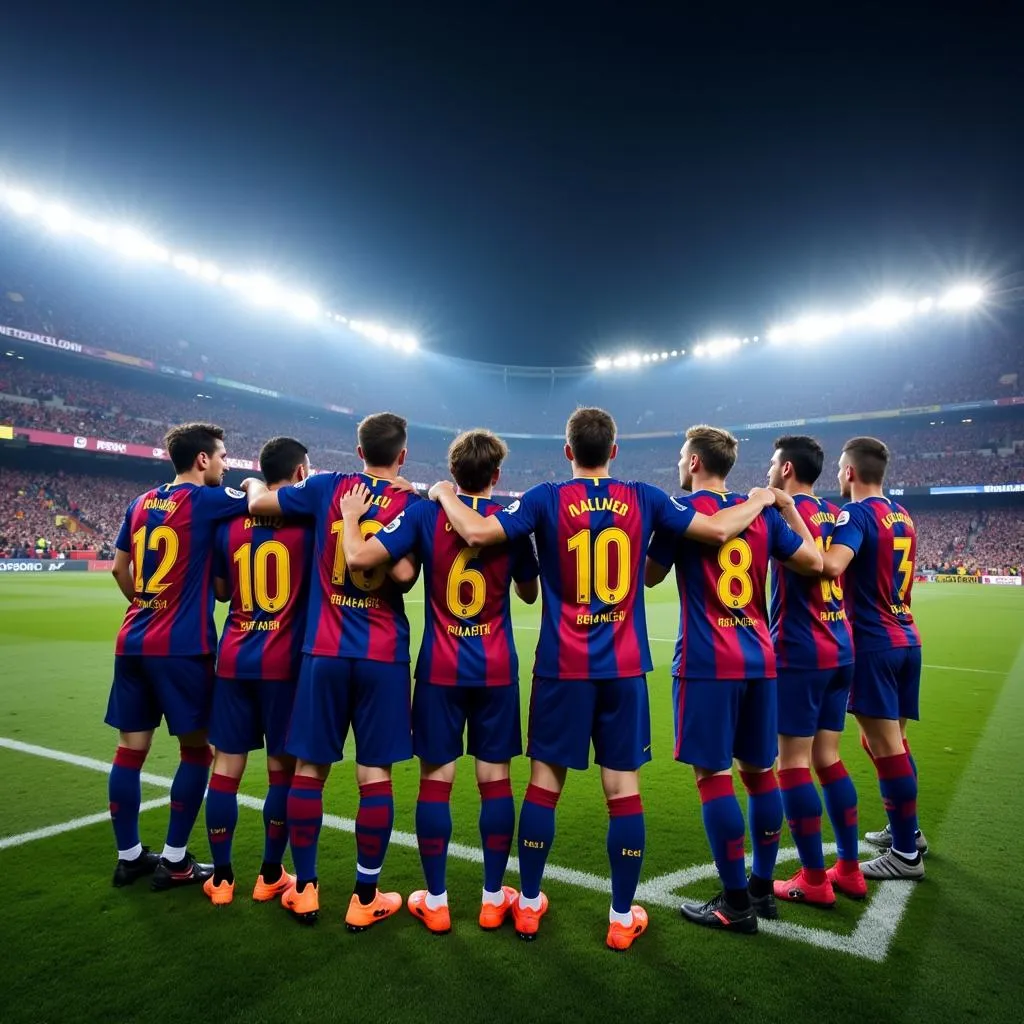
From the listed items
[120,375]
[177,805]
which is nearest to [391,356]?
[120,375]

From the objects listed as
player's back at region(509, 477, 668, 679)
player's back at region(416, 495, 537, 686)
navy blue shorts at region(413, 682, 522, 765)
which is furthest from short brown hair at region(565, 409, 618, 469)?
navy blue shorts at region(413, 682, 522, 765)

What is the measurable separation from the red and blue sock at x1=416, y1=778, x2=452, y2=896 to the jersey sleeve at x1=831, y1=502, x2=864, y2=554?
2.30 meters

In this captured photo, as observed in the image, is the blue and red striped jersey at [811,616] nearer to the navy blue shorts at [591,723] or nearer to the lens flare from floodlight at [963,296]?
the navy blue shorts at [591,723]

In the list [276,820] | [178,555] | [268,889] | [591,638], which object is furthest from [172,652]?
[591,638]

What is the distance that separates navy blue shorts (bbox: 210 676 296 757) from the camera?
3.19m

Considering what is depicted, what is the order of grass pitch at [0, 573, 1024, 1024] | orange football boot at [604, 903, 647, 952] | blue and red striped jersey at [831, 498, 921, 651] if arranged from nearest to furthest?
grass pitch at [0, 573, 1024, 1024] < orange football boot at [604, 903, 647, 952] < blue and red striped jersey at [831, 498, 921, 651]

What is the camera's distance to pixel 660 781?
4.97 metres

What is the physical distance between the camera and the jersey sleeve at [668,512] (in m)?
3.02

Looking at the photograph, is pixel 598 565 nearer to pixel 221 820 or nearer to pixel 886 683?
pixel 886 683

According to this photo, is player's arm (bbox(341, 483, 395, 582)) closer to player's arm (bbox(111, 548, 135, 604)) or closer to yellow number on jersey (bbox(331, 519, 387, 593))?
yellow number on jersey (bbox(331, 519, 387, 593))

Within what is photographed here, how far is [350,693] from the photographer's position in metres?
3.04

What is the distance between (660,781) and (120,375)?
45041 millimetres

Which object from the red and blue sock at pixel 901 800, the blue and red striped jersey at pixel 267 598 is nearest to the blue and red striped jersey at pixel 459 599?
the blue and red striped jersey at pixel 267 598

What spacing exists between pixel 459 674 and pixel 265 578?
1.09m
